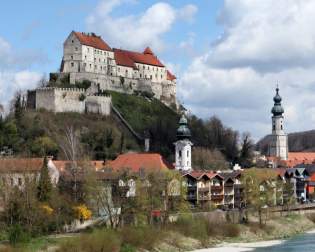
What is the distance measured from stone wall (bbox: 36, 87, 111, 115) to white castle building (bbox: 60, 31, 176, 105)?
512 cm

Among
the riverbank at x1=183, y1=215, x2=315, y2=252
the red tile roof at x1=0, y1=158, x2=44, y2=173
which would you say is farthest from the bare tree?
the riverbank at x1=183, y1=215, x2=315, y2=252

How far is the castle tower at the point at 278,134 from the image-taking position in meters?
134

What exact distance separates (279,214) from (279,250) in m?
22.3

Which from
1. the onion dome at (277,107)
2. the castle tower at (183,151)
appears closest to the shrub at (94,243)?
the castle tower at (183,151)

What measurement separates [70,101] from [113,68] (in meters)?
15.6

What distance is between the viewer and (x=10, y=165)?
2370 inches

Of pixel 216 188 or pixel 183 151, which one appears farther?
pixel 183 151

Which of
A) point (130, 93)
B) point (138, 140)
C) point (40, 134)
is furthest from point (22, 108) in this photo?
point (130, 93)

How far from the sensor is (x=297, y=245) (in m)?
60.8

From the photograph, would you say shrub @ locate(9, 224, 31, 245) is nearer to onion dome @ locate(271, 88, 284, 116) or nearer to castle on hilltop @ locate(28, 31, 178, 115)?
castle on hilltop @ locate(28, 31, 178, 115)

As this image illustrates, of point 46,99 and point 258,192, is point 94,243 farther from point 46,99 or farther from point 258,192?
point 46,99

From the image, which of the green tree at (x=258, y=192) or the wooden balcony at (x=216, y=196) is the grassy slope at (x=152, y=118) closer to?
the wooden balcony at (x=216, y=196)

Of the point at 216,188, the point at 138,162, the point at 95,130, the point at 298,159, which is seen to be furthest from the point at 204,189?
the point at 298,159

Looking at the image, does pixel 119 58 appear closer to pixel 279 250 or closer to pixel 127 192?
pixel 127 192
